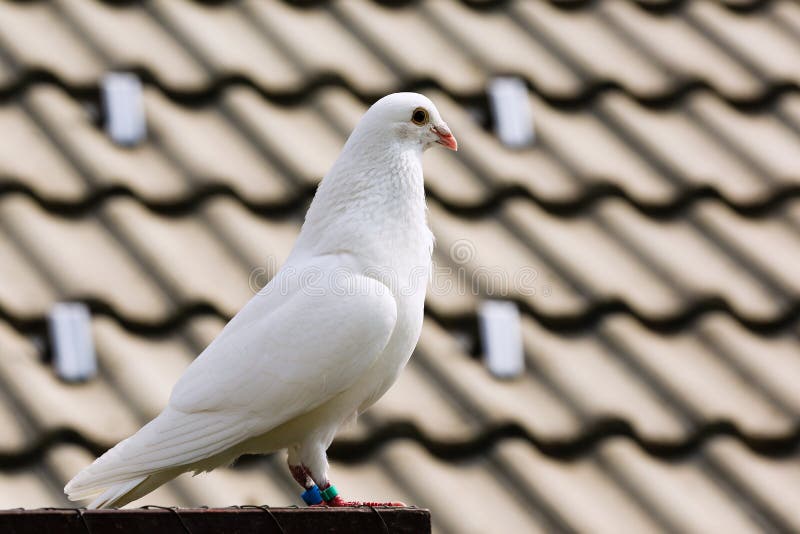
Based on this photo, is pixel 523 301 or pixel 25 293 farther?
pixel 523 301

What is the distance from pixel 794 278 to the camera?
126 inches

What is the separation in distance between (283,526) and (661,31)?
2.55 meters

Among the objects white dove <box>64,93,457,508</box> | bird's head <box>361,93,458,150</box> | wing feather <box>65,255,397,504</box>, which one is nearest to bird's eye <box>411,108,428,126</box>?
bird's head <box>361,93,458,150</box>

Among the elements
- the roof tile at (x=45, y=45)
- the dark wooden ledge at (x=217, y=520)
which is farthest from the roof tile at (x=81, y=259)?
the dark wooden ledge at (x=217, y=520)

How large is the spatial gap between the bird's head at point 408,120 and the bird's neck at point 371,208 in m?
0.02

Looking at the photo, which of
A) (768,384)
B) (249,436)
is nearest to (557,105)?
(768,384)

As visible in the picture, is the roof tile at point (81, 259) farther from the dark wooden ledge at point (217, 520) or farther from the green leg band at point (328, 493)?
the dark wooden ledge at point (217, 520)

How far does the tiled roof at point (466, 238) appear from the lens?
252 cm

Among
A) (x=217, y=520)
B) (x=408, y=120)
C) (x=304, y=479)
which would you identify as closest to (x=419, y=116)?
(x=408, y=120)

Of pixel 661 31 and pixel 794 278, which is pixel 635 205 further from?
pixel 661 31

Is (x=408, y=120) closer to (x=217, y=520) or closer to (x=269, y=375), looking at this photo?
(x=269, y=375)

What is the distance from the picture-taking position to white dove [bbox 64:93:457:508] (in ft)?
6.26

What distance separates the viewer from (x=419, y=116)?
2.15m

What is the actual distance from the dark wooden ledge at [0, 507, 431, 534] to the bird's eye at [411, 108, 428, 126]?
2.49ft
